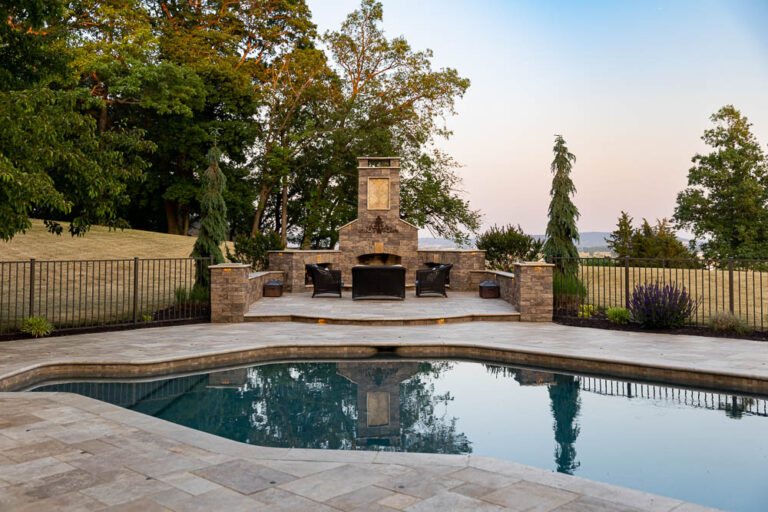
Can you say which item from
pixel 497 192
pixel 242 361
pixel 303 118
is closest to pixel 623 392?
pixel 242 361

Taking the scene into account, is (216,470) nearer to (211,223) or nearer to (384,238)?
(211,223)

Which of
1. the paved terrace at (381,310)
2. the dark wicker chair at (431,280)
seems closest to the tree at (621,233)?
the dark wicker chair at (431,280)

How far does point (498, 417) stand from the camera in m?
5.36

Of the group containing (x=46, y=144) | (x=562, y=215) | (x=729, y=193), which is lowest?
(x=562, y=215)

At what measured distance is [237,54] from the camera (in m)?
27.5

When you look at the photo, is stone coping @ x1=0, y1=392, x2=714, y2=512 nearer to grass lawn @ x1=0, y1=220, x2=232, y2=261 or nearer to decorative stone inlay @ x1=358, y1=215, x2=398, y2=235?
decorative stone inlay @ x1=358, y1=215, x2=398, y2=235

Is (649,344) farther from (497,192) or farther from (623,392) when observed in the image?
(497,192)

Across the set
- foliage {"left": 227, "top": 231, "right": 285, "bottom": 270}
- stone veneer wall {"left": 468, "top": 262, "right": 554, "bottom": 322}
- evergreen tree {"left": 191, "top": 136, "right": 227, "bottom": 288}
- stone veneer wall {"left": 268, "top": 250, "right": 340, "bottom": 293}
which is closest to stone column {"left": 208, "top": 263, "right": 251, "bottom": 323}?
evergreen tree {"left": 191, "top": 136, "right": 227, "bottom": 288}

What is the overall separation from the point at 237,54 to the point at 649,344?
2587 centimetres

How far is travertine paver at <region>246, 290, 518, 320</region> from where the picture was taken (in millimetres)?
10906

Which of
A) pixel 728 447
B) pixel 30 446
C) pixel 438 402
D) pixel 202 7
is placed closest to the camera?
pixel 30 446

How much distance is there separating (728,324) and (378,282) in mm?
7605

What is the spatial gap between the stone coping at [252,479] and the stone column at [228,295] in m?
6.41

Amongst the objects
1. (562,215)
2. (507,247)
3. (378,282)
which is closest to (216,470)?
(378,282)
